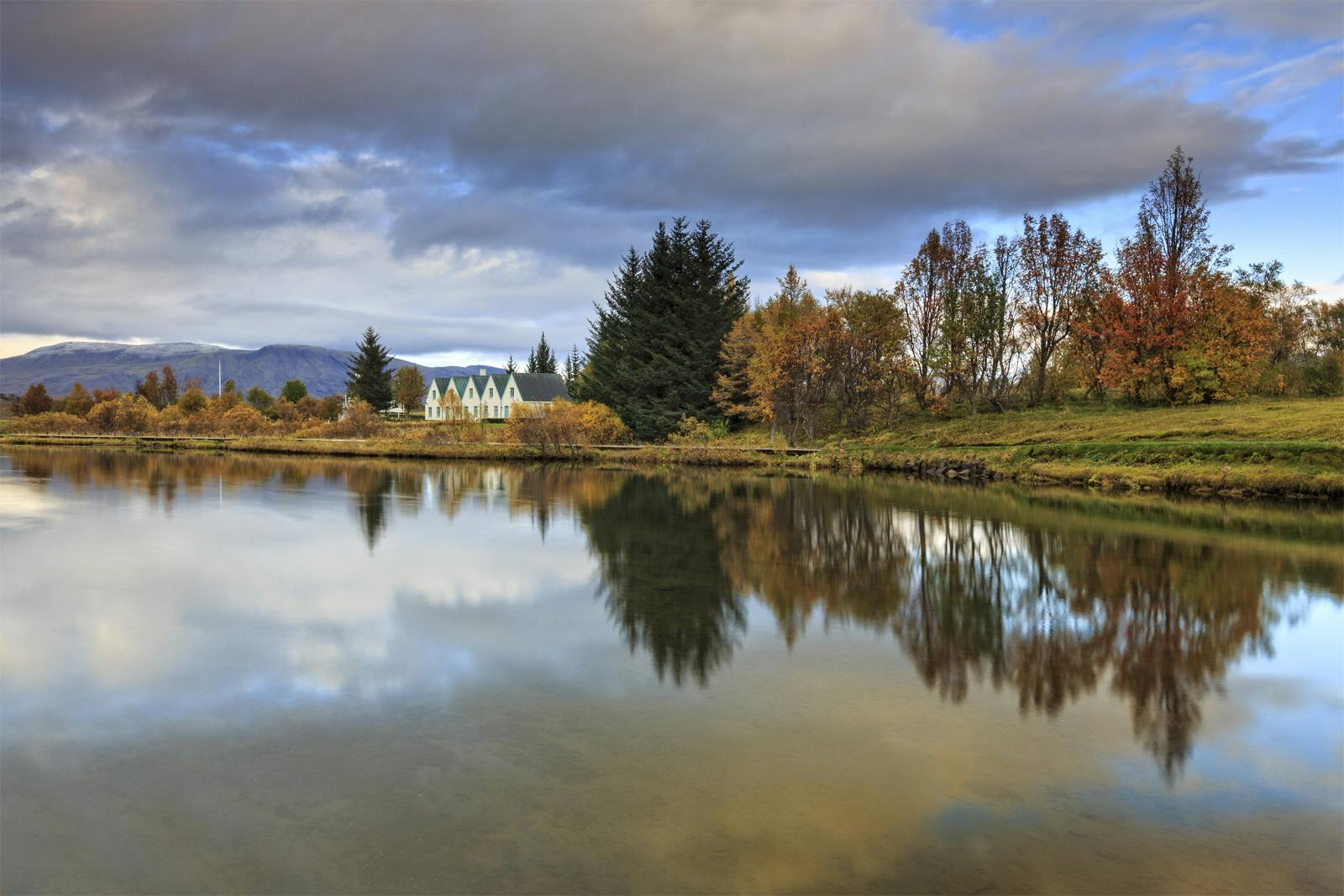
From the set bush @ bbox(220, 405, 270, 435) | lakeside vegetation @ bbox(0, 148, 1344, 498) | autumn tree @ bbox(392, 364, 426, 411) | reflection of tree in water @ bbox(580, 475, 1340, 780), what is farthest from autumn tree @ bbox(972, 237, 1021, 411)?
Result: autumn tree @ bbox(392, 364, 426, 411)

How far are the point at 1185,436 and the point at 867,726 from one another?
2834cm

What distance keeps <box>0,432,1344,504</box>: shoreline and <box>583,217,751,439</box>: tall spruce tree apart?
5196 mm

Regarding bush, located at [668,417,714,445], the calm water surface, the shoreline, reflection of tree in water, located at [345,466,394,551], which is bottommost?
the calm water surface

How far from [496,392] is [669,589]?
8475cm

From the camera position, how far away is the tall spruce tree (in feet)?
160

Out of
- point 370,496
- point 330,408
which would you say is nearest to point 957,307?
point 370,496

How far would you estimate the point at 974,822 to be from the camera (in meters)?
4.57

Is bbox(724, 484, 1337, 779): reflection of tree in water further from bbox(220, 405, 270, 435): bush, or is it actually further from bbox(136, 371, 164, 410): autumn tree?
bbox(136, 371, 164, 410): autumn tree

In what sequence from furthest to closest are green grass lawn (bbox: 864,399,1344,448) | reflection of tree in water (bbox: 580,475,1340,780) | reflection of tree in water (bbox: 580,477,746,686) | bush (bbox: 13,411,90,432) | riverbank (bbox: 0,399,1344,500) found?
bush (bbox: 13,411,90,432) → green grass lawn (bbox: 864,399,1344,448) → riverbank (bbox: 0,399,1344,500) → reflection of tree in water (bbox: 580,477,746,686) → reflection of tree in water (bbox: 580,475,1340,780)

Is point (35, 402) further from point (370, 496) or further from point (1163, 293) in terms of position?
point (1163, 293)

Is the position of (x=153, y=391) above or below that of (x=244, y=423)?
above

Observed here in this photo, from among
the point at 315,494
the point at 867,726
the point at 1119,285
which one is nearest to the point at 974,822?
the point at 867,726

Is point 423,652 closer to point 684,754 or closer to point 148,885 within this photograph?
point 684,754

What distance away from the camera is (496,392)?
93.0 m
